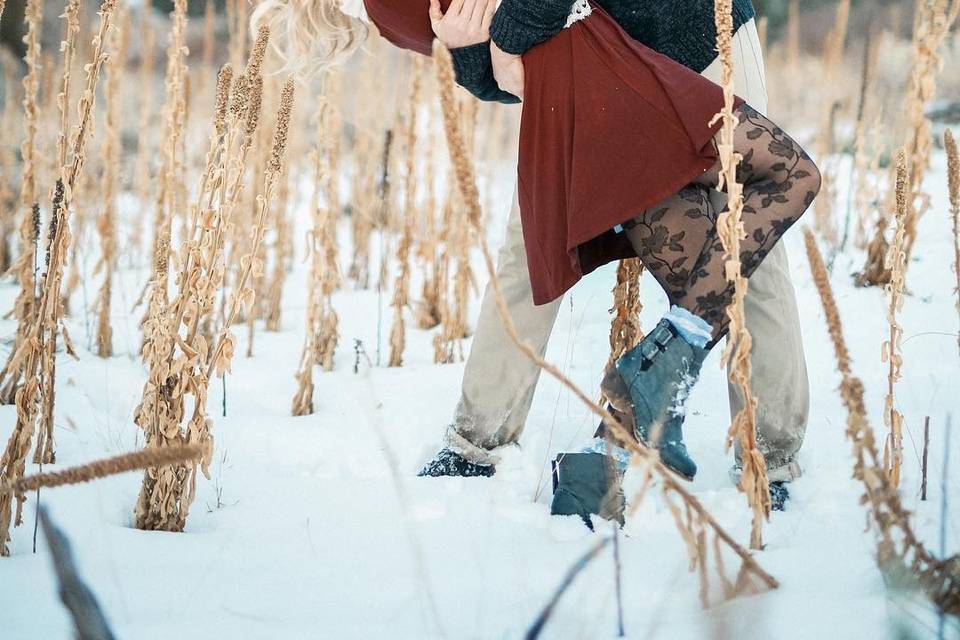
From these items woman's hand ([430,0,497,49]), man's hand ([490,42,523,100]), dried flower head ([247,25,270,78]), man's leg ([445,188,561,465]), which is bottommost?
man's leg ([445,188,561,465])

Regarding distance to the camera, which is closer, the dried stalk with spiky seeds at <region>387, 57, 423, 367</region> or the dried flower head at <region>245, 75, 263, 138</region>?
the dried flower head at <region>245, 75, 263, 138</region>

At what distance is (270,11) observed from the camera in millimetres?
1742

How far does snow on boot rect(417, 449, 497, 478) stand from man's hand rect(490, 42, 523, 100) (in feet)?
2.24

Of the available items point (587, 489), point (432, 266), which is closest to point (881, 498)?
point (587, 489)

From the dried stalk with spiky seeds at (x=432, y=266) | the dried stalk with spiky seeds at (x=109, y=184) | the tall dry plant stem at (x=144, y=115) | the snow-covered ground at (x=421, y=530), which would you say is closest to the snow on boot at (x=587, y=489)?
the snow-covered ground at (x=421, y=530)

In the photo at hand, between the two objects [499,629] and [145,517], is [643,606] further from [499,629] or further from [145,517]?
[145,517]

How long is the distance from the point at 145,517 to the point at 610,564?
67 centimetres

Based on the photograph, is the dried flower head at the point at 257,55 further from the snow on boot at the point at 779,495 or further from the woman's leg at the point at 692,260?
the snow on boot at the point at 779,495

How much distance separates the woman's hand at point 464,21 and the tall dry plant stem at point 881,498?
0.75 meters

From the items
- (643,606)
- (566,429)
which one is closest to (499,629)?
(643,606)

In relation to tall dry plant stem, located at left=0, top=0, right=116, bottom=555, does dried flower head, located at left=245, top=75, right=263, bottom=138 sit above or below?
above

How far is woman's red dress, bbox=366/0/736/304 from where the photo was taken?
1195 millimetres

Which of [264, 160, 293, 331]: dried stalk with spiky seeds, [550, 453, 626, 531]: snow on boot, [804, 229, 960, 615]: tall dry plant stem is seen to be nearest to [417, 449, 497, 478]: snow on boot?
[550, 453, 626, 531]: snow on boot

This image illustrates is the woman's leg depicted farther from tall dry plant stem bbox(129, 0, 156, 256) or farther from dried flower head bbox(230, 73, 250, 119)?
tall dry plant stem bbox(129, 0, 156, 256)
